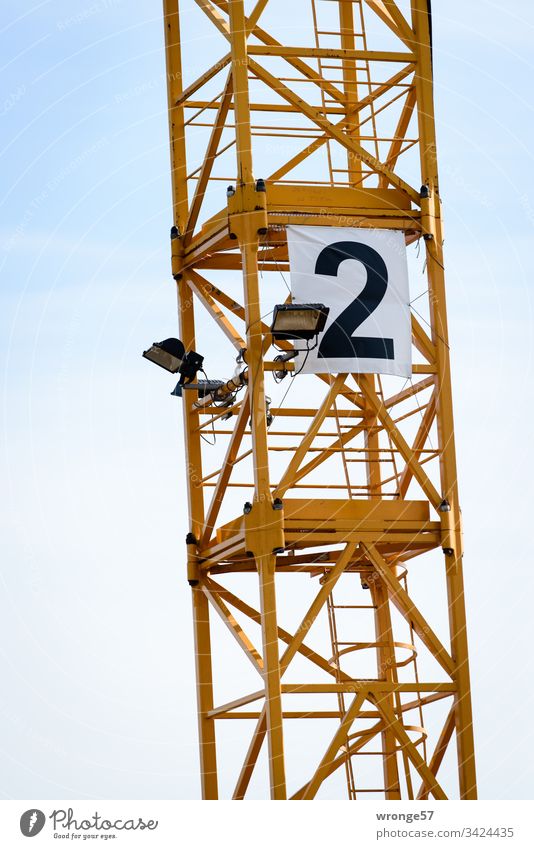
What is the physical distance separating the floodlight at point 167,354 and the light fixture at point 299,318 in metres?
3.23

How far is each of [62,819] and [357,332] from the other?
9.45 metres

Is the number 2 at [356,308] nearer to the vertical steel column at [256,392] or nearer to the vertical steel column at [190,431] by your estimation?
the vertical steel column at [256,392]

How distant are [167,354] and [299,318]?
360cm

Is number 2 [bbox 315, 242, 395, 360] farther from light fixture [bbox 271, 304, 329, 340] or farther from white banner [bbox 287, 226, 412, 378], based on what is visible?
light fixture [bbox 271, 304, 329, 340]

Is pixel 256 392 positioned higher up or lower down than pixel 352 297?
lower down

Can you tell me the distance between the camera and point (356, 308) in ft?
120

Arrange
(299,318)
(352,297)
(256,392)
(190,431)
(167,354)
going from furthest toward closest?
(190,431) < (167,354) < (352,297) < (256,392) < (299,318)

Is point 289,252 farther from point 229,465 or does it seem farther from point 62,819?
point 62,819

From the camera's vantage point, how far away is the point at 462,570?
37000 mm

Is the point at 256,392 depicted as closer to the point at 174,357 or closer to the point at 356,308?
the point at 356,308

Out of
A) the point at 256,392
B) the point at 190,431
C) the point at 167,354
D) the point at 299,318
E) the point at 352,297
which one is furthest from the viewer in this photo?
the point at 190,431

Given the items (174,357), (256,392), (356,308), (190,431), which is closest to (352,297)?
(356,308)

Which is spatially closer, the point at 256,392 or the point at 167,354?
the point at 256,392

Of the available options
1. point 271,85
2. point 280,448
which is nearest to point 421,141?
point 271,85
